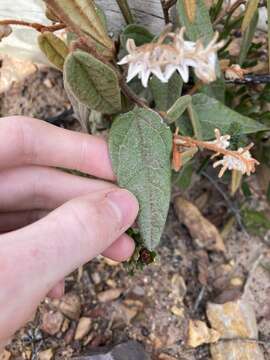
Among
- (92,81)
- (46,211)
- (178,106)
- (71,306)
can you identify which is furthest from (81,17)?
(71,306)

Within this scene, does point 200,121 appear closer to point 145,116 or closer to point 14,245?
point 145,116

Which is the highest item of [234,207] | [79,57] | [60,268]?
[79,57]

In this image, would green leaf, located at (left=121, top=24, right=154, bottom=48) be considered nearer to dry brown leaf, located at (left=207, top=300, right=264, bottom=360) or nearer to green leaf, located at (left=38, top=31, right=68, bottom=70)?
green leaf, located at (left=38, top=31, right=68, bottom=70)

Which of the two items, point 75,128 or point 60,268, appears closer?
point 60,268

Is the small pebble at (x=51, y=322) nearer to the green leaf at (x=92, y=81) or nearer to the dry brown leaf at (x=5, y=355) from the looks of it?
the dry brown leaf at (x=5, y=355)

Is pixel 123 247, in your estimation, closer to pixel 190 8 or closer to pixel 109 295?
pixel 109 295

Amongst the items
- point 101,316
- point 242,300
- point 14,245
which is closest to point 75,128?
point 101,316
